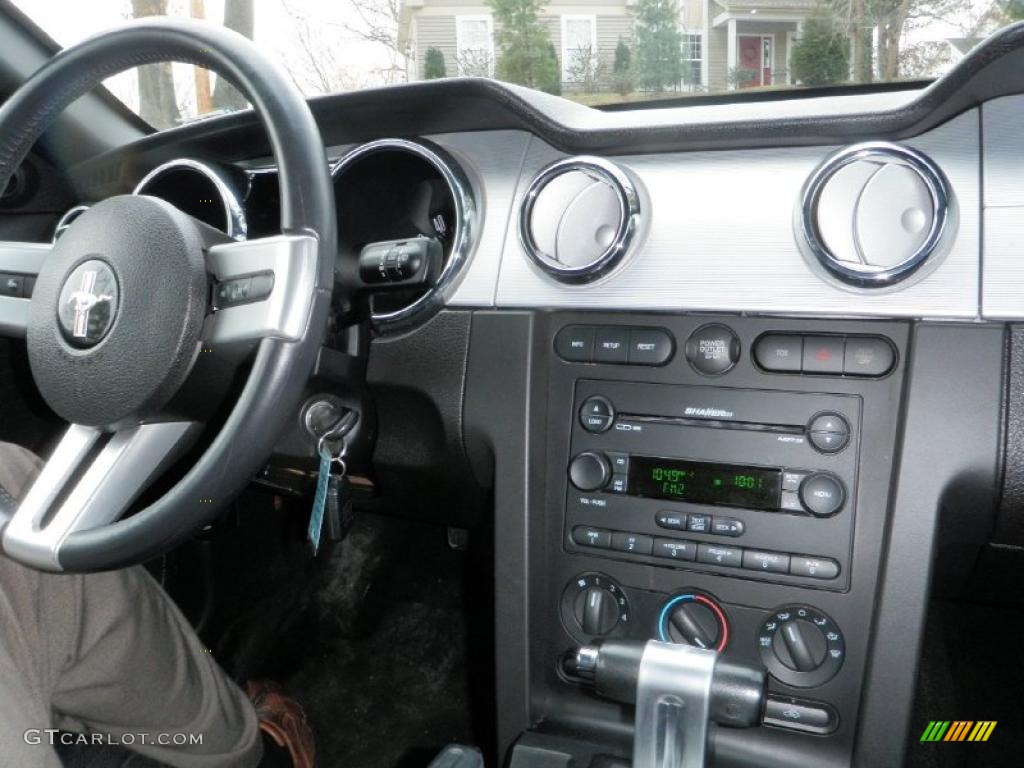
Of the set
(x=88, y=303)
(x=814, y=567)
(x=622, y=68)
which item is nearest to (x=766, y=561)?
(x=814, y=567)

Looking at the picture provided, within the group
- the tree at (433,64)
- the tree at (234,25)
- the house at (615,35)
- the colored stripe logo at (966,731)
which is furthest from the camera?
the colored stripe logo at (966,731)

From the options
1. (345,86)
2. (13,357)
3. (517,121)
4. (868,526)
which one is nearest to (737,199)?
(517,121)

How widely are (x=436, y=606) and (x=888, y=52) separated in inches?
56.6

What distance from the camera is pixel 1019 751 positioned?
1.57 metres

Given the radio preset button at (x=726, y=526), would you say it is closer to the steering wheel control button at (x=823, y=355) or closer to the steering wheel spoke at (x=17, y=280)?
the steering wheel control button at (x=823, y=355)

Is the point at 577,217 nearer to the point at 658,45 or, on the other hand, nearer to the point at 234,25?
the point at 658,45

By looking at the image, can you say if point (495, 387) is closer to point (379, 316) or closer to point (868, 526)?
point (379, 316)

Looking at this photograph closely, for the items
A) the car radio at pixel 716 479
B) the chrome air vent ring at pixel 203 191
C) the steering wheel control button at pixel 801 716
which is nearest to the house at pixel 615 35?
the chrome air vent ring at pixel 203 191

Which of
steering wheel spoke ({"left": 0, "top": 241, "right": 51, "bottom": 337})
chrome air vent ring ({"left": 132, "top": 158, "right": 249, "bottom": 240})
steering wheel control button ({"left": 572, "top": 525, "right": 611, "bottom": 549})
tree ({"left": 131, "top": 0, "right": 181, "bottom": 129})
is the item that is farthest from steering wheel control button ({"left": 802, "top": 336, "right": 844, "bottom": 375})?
tree ({"left": 131, "top": 0, "right": 181, "bottom": 129})

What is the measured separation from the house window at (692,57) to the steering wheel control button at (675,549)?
66cm

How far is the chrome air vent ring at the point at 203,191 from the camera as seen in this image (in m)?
1.32

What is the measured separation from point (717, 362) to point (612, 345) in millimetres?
139

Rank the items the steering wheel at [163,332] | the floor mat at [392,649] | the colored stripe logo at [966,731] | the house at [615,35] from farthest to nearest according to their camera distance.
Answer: the floor mat at [392,649]
the colored stripe logo at [966,731]
the house at [615,35]
the steering wheel at [163,332]

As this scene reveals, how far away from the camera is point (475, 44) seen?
134 cm
